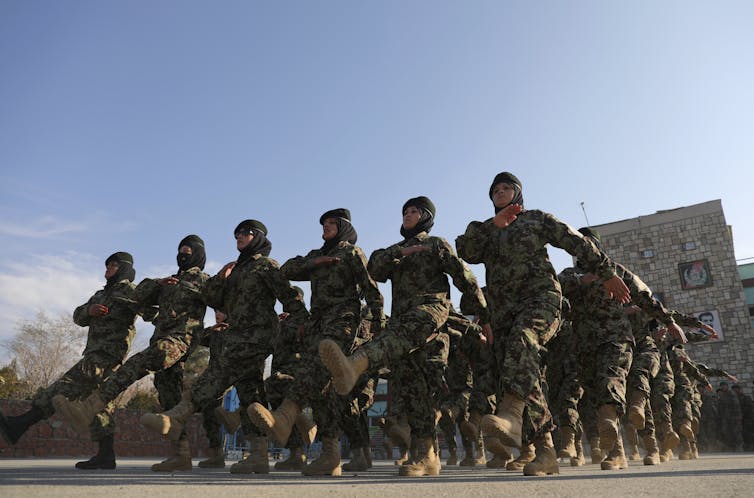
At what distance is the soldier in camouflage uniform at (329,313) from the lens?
452cm

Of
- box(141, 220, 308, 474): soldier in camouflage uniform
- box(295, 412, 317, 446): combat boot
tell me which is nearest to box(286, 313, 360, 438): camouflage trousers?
box(295, 412, 317, 446): combat boot

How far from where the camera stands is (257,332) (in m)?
5.30

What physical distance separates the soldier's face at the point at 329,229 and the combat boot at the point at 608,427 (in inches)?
120

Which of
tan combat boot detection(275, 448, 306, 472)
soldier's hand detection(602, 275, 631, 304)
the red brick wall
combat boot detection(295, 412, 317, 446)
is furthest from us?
the red brick wall

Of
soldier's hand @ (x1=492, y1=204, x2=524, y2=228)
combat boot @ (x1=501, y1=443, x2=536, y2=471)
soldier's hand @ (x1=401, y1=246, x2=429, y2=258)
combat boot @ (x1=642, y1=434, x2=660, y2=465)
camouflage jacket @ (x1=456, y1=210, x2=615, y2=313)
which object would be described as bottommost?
combat boot @ (x1=642, y1=434, x2=660, y2=465)

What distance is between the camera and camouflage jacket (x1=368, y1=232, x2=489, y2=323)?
482 cm

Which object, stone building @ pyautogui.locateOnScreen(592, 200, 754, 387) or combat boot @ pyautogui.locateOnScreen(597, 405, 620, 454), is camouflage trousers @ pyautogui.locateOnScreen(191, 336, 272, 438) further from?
stone building @ pyautogui.locateOnScreen(592, 200, 754, 387)

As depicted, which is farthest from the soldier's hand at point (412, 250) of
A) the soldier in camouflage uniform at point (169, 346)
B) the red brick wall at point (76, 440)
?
the red brick wall at point (76, 440)

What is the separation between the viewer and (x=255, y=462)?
16.1 ft

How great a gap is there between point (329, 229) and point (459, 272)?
145 cm

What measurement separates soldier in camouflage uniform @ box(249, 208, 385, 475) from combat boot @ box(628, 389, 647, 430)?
9.15 ft

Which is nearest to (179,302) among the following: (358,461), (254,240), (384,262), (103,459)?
(254,240)

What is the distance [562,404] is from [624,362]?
140cm

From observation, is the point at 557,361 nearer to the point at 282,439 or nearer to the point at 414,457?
the point at 414,457
